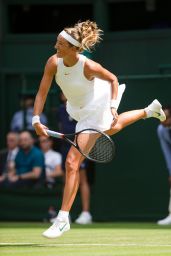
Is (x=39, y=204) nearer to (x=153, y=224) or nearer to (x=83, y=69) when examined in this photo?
(x=153, y=224)

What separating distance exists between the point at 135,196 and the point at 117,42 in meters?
3.25

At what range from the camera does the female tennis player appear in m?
9.07

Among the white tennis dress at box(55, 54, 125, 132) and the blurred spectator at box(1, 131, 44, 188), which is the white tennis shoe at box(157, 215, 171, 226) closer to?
the blurred spectator at box(1, 131, 44, 188)

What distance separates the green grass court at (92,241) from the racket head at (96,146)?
0.81m

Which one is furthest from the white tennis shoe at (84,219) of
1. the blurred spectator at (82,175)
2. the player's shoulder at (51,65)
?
the player's shoulder at (51,65)

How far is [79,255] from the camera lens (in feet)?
25.8

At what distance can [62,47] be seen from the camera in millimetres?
9156

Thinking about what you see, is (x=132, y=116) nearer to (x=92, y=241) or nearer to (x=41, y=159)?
(x=92, y=241)

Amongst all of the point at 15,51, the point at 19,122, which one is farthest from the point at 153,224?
the point at 15,51

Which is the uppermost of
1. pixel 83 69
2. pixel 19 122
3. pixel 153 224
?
pixel 83 69

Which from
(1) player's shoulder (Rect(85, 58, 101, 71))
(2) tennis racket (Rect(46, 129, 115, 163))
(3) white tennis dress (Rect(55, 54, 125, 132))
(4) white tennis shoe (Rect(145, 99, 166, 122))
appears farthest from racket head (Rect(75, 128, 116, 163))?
(4) white tennis shoe (Rect(145, 99, 166, 122))

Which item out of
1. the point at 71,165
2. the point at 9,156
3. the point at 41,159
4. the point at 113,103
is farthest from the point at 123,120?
the point at 9,156

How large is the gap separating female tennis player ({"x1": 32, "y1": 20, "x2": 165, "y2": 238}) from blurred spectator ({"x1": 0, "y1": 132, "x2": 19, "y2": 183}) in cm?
460

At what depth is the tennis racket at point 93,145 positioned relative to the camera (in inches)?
355
